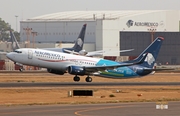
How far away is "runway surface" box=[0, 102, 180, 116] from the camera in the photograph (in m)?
39.7

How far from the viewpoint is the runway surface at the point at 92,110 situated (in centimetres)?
3969

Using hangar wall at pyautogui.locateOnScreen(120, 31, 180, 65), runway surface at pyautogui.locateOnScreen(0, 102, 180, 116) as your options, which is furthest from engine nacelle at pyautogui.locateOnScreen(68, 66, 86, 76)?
hangar wall at pyautogui.locateOnScreen(120, 31, 180, 65)

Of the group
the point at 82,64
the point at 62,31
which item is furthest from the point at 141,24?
the point at 82,64

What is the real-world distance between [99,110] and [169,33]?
14797cm

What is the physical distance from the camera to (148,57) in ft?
275

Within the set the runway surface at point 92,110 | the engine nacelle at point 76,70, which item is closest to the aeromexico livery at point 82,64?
the engine nacelle at point 76,70

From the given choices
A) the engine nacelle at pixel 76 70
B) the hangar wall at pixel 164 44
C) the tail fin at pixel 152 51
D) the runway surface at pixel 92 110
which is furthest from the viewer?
the hangar wall at pixel 164 44

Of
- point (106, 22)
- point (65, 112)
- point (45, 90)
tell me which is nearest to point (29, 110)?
point (65, 112)

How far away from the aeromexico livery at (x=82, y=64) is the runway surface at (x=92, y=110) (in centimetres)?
3366

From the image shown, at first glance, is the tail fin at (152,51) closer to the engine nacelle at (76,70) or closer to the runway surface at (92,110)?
the engine nacelle at (76,70)

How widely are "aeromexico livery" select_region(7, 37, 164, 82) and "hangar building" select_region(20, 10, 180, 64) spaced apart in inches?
3637

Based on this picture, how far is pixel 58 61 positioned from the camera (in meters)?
80.7

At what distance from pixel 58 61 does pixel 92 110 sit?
38578 mm

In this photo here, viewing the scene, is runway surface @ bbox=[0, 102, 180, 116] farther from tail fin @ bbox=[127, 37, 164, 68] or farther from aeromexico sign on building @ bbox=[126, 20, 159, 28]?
aeromexico sign on building @ bbox=[126, 20, 159, 28]
